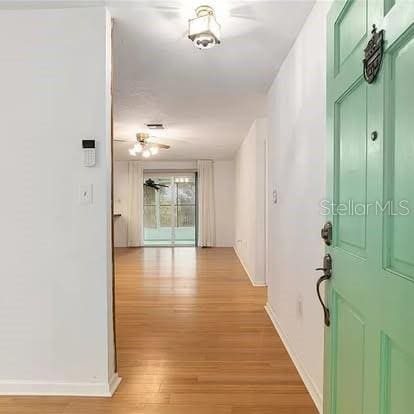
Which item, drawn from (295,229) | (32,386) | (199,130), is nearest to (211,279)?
(199,130)

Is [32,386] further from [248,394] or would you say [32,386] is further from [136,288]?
[136,288]

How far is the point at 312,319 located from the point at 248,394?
591 mm

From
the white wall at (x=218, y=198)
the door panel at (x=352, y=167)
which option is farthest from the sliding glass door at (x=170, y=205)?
the door panel at (x=352, y=167)

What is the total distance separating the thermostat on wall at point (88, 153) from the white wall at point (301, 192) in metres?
1.30

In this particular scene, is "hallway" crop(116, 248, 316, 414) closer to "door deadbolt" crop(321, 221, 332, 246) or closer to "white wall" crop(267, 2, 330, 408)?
"white wall" crop(267, 2, 330, 408)

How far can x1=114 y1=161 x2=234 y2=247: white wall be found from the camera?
30.3ft

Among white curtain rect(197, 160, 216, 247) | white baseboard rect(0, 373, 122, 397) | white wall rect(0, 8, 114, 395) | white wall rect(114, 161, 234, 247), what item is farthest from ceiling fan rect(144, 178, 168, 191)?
white baseboard rect(0, 373, 122, 397)

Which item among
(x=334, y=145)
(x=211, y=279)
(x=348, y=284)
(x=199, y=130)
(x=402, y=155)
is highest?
(x=199, y=130)

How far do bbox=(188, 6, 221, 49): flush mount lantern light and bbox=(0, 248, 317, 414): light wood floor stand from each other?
2.09 metres

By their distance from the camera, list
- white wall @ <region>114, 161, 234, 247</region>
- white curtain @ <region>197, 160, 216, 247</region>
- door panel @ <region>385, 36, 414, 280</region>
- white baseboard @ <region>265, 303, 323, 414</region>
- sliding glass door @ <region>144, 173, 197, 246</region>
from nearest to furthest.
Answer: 1. door panel @ <region>385, 36, 414, 280</region>
2. white baseboard @ <region>265, 303, 323, 414</region>
3. white curtain @ <region>197, 160, 216, 247</region>
4. white wall @ <region>114, 161, 234, 247</region>
5. sliding glass door @ <region>144, 173, 197, 246</region>

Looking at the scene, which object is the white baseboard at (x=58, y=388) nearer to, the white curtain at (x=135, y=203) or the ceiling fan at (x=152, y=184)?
the white curtain at (x=135, y=203)

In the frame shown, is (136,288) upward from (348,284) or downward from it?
downward

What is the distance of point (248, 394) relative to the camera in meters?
2.09

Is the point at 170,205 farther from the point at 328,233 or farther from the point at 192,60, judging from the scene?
the point at 328,233
